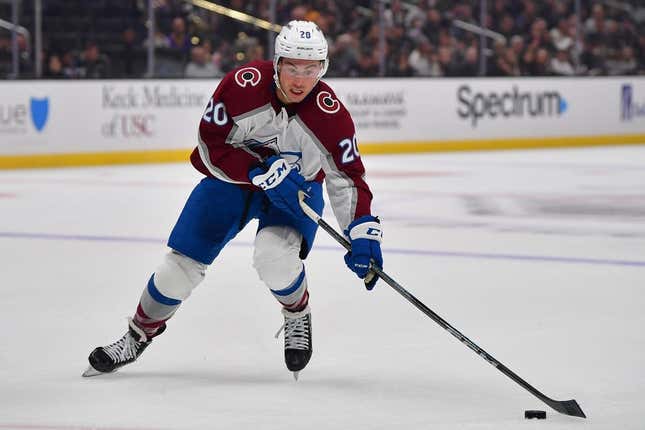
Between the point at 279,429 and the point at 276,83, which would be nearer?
the point at 279,429

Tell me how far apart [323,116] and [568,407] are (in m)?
1.01

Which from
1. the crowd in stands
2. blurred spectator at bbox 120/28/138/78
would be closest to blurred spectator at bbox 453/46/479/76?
the crowd in stands

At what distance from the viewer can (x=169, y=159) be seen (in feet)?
40.3

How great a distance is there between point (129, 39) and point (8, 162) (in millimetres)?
1738

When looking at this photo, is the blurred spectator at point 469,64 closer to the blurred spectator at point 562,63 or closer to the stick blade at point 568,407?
the blurred spectator at point 562,63

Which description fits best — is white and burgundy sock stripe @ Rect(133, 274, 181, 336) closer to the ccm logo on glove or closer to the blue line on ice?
the ccm logo on glove

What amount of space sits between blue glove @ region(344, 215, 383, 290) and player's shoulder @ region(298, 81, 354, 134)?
0.83 ft

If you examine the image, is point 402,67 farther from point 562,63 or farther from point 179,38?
point 179,38

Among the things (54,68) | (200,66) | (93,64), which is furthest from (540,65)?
(54,68)

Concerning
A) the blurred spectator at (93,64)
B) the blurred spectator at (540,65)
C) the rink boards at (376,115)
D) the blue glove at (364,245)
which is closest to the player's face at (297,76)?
the blue glove at (364,245)

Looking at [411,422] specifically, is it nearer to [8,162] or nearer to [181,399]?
[181,399]

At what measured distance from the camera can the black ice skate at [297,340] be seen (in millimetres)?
3664

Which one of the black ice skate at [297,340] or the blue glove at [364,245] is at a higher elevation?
the blue glove at [364,245]

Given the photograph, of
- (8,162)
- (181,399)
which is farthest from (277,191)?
(8,162)
